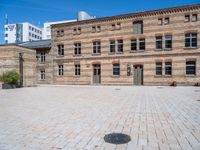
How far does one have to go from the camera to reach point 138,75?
86.9 ft

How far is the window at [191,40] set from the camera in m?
23.8

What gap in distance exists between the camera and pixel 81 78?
29734 millimetres

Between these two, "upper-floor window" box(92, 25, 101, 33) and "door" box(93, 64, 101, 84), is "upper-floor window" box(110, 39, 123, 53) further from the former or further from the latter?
"door" box(93, 64, 101, 84)

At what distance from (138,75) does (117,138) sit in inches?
851

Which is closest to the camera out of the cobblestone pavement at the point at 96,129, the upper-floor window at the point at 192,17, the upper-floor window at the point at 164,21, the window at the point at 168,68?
the cobblestone pavement at the point at 96,129


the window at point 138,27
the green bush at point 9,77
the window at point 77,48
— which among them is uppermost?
the window at point 138,27

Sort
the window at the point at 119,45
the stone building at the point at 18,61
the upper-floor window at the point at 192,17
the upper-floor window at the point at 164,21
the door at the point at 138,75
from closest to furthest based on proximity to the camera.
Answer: the upper-floor window at the point at 192,17, the stone building at the point at 18,61, the upper-floor window at the point at 164,21, the door at the point at 138,75, the window at the point at 119,45

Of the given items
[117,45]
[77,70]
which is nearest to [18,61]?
[77,70]

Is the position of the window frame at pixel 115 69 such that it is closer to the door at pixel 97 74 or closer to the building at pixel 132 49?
the building at pixel 132 49

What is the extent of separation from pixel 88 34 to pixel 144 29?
28.1 feet

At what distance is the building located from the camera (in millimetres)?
24031

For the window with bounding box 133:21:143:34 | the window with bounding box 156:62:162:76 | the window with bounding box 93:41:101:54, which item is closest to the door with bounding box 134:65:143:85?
the window with bounding box 156:62:162:76

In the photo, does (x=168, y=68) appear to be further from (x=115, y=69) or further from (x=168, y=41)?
(x=115, y=69)

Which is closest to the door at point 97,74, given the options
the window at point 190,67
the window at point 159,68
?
the window at point 159,68
